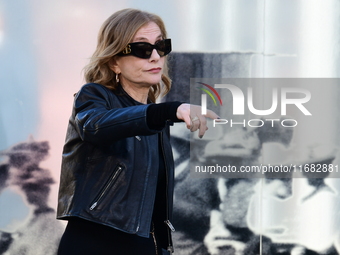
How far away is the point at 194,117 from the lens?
63.7 inches

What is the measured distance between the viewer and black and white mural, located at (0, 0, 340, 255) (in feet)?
14.5

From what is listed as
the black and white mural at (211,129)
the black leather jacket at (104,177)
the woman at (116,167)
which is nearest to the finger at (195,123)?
the woman at (116,167)

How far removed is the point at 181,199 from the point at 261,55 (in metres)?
1.26

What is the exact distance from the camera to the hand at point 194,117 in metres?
1.60

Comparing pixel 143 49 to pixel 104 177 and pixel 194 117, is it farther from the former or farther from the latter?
pixel 194 117

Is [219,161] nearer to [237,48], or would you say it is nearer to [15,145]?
[237,48]

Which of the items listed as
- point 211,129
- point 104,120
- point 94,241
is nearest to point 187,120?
point 104,120

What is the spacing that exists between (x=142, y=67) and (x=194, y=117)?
747 mm

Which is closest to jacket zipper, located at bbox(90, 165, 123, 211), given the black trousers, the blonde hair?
the black trousers

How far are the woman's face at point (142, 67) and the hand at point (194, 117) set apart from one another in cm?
63

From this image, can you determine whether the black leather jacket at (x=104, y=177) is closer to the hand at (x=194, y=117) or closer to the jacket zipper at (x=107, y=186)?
the jacket zipper at (x=107, y=186)

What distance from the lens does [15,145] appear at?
4445 mm

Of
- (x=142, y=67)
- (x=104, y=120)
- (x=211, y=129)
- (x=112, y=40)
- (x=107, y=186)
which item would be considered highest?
(x=112, y=40)

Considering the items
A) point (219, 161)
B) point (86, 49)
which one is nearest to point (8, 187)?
point (86, 49)
